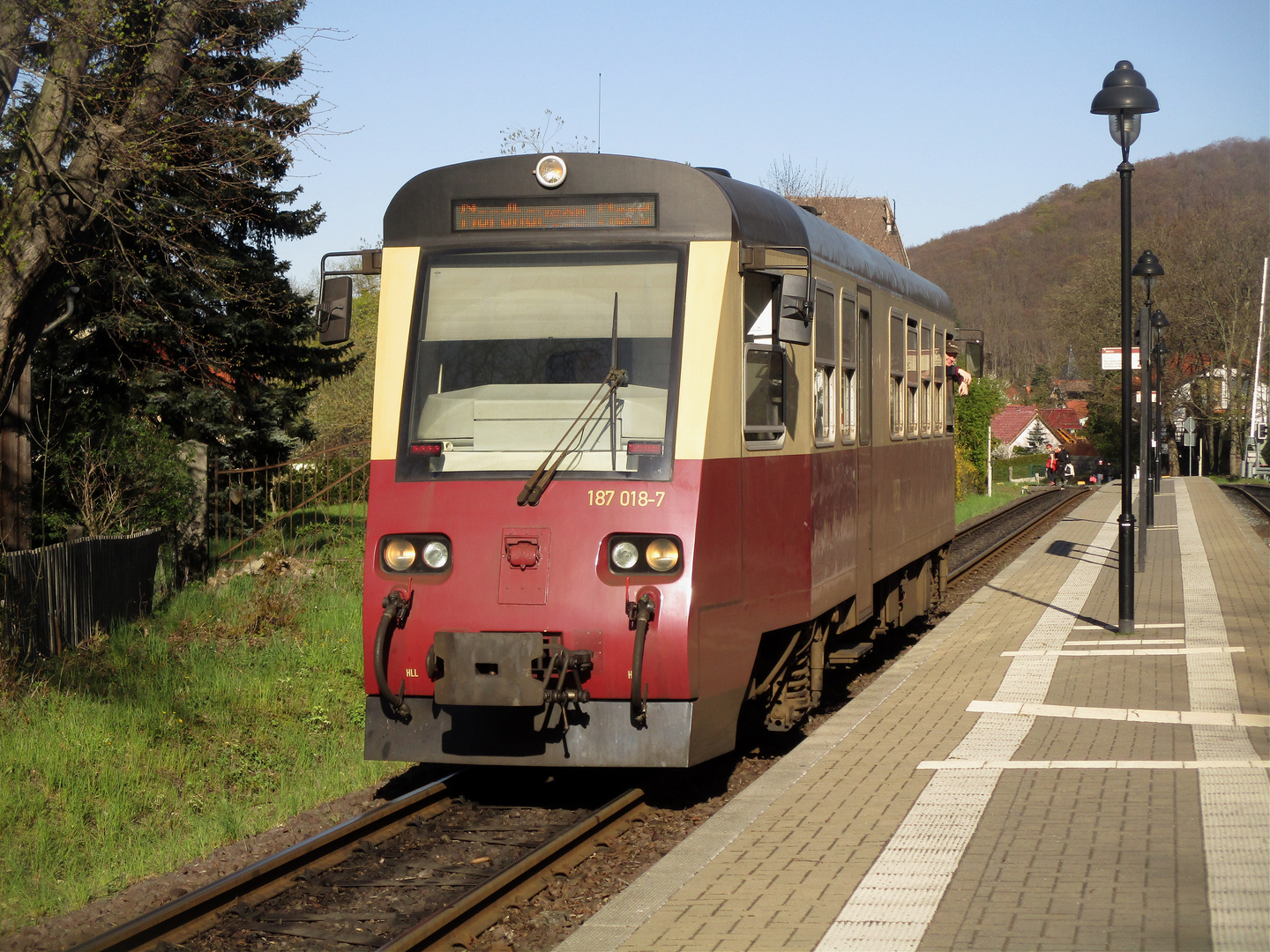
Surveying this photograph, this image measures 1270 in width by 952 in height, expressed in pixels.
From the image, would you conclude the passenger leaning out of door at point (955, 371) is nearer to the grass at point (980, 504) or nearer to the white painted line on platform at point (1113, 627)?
the white painted line on platform at point (1113, 627)

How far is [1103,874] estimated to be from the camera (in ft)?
18.6

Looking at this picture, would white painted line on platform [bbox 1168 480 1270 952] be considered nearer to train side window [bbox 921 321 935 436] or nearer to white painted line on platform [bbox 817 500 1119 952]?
white painted line on platform [bbox 817 500 1119 952]

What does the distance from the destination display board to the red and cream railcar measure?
0.04ft

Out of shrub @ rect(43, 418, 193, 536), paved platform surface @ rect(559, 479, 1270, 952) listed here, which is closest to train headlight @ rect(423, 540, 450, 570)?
paved platform surface @ rect(559, 479, 1270, 952)

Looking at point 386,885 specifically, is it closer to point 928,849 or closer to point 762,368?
point 928,849

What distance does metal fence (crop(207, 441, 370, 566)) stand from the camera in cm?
1524

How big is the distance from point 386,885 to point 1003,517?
30.9 m

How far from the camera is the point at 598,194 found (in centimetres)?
725

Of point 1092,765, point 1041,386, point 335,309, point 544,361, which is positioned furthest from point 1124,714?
point 1041,386

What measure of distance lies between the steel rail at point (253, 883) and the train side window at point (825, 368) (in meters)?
3.40

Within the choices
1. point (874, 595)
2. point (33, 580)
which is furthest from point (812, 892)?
point (33, 580)

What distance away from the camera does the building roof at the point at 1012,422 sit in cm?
11381

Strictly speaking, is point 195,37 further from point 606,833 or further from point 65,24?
point 606,833

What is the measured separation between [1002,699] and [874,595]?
1.69 metres
